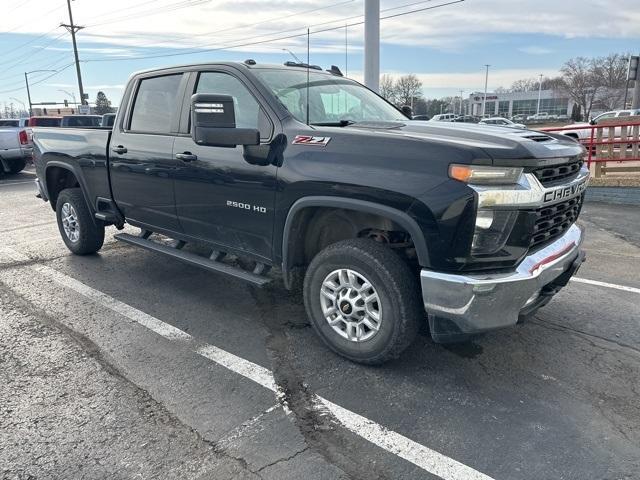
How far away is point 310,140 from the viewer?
339 cm

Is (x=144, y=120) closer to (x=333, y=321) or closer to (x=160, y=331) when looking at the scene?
(x=160, y=331)

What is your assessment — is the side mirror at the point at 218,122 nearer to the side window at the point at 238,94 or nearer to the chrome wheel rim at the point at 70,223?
the side window at the point at 238,94

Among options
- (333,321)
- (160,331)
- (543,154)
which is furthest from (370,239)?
(160,331)

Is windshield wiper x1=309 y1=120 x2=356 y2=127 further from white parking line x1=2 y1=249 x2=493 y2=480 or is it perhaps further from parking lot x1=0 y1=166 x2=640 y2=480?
white parking line x1=2 y1=249 x2=493 y2=480

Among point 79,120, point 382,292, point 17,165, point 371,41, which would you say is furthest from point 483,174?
point 79,120

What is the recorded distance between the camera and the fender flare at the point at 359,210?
2.95m

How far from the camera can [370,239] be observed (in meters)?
3.41

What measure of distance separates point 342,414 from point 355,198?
1.29 m

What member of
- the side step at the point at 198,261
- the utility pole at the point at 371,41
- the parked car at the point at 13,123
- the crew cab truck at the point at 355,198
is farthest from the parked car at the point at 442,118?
the parked car at the point at 13,123

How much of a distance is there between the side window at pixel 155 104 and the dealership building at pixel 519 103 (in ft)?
298

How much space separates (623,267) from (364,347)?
387 cm

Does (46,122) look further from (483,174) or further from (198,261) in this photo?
(483,174)

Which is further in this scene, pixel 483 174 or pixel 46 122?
pixel 46 122

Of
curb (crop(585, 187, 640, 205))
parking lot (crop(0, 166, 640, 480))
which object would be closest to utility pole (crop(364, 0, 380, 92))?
curb (crop(585, 187, 640, 205))
